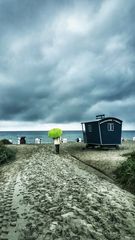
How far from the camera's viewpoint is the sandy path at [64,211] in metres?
8.38

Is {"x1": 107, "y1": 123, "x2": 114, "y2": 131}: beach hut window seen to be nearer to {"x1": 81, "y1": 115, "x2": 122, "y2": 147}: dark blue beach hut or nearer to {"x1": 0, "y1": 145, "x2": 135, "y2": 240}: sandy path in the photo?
{"x1": 81, "y1": 115, "x2": 122, "y2": 147}: dark blue beach hut

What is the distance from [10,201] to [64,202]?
223 cm

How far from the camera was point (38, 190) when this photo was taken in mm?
13797

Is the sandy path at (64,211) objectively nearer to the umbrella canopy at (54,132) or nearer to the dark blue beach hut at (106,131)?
the umbrella canopy at (54,132)

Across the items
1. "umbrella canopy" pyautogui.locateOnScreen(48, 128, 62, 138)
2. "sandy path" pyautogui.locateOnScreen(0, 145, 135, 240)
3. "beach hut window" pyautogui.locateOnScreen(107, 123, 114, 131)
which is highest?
"beach hut window" pyautogui.locateOnScreen(107, 123, 114, 131)

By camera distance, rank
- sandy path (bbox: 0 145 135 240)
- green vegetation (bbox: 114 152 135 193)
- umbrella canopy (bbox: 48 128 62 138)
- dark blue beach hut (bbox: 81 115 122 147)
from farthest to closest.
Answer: dark blue beach hut (bbox: 81 115 122 147) < umbrella canopy (bbox: 48 128 62 138) < green vegetation (bbox: 114 152 135 193) < sandy path (bbox: 0 145 135 240)

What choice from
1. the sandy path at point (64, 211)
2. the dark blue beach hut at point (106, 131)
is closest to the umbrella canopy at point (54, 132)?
the dark blue beach hut at point (106, 131)

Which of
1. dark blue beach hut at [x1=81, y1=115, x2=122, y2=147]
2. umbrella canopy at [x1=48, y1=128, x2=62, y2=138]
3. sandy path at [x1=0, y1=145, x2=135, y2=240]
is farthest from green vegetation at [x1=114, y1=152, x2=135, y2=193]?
dark blue beach hut at [x1=81, y1=115, x2=122, y2=147]

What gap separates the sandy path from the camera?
8.38 meters

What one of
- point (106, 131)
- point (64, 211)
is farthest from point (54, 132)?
point (64, 211)

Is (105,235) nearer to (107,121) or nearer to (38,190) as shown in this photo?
(38,190)

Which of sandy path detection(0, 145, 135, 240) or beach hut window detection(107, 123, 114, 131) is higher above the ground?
beach hut window detection(107, 123, 114, 131)

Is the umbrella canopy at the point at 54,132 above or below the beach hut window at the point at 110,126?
below

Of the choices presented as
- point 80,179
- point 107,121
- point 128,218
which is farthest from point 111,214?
point 107,121
